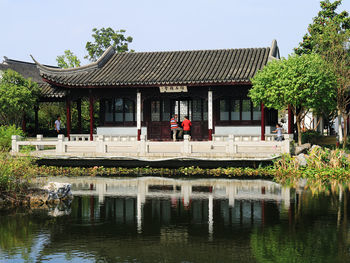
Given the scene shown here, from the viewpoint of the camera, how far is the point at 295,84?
23016 millimetres

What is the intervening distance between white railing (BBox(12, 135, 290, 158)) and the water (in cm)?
432

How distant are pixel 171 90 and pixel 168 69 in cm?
165

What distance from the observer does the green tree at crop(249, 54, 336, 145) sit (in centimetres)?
2294

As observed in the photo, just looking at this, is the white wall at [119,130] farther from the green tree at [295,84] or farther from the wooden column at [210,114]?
the green tree at [295,84]

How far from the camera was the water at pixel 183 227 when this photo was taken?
892cm

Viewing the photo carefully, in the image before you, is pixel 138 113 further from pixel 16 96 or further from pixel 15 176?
pixel 15 176

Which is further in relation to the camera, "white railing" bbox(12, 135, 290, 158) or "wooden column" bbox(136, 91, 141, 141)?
"wooden column" bbox(136, 91, 141, 141)

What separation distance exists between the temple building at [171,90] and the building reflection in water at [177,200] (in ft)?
26.7

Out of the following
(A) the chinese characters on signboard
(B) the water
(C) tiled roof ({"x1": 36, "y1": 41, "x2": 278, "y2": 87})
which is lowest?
(B) the water

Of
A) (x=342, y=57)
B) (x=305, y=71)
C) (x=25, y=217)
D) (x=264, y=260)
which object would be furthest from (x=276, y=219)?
(x=342, y=57)

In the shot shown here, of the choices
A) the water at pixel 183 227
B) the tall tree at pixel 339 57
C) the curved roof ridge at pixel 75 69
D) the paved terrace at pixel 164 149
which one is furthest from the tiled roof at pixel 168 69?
the water at pixel 183 227

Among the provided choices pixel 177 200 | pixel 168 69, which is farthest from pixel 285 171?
pixel 168 69

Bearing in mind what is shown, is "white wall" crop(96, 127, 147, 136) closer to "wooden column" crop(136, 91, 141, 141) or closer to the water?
"wooden column" crop(136, 91, 141, 141)

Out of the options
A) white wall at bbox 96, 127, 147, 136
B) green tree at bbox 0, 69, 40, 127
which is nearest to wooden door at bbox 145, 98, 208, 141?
white wall at bbox 96, 127, 147, 136
